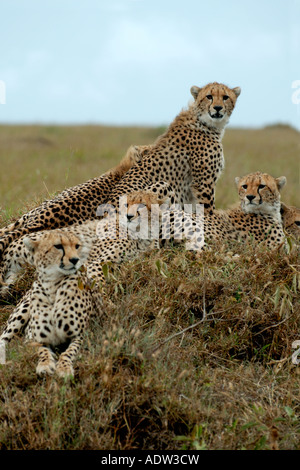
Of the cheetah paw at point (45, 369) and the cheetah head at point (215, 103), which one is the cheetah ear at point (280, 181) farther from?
the cheetah paw at point (45, 369)

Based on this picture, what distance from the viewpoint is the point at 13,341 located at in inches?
150

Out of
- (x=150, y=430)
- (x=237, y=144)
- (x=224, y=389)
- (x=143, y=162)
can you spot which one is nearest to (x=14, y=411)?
(x=150, y=430)

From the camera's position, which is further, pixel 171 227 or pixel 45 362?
pixel 171 227

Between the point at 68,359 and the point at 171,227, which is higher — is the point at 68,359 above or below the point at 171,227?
below

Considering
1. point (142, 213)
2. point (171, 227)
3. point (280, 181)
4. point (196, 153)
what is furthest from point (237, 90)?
point (142, 213)

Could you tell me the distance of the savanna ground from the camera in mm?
3164

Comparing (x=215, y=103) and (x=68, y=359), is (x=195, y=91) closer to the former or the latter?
(x=215, y=103)

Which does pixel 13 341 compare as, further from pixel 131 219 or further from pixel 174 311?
pixel 131 219

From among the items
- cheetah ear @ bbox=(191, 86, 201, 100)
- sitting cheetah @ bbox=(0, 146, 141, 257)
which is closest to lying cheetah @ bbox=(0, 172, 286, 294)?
sitting cheetah @ bbox=(0, 146, 141, 257)

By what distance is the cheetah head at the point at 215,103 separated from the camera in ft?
18.8

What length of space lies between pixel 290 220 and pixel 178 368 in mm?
2477

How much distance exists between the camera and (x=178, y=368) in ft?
11.6

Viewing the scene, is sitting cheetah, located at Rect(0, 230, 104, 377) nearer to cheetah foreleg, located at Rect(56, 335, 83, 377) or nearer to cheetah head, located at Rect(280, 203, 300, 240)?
cheetah foreleg, located at Rect(56, 335, 83, 377)
